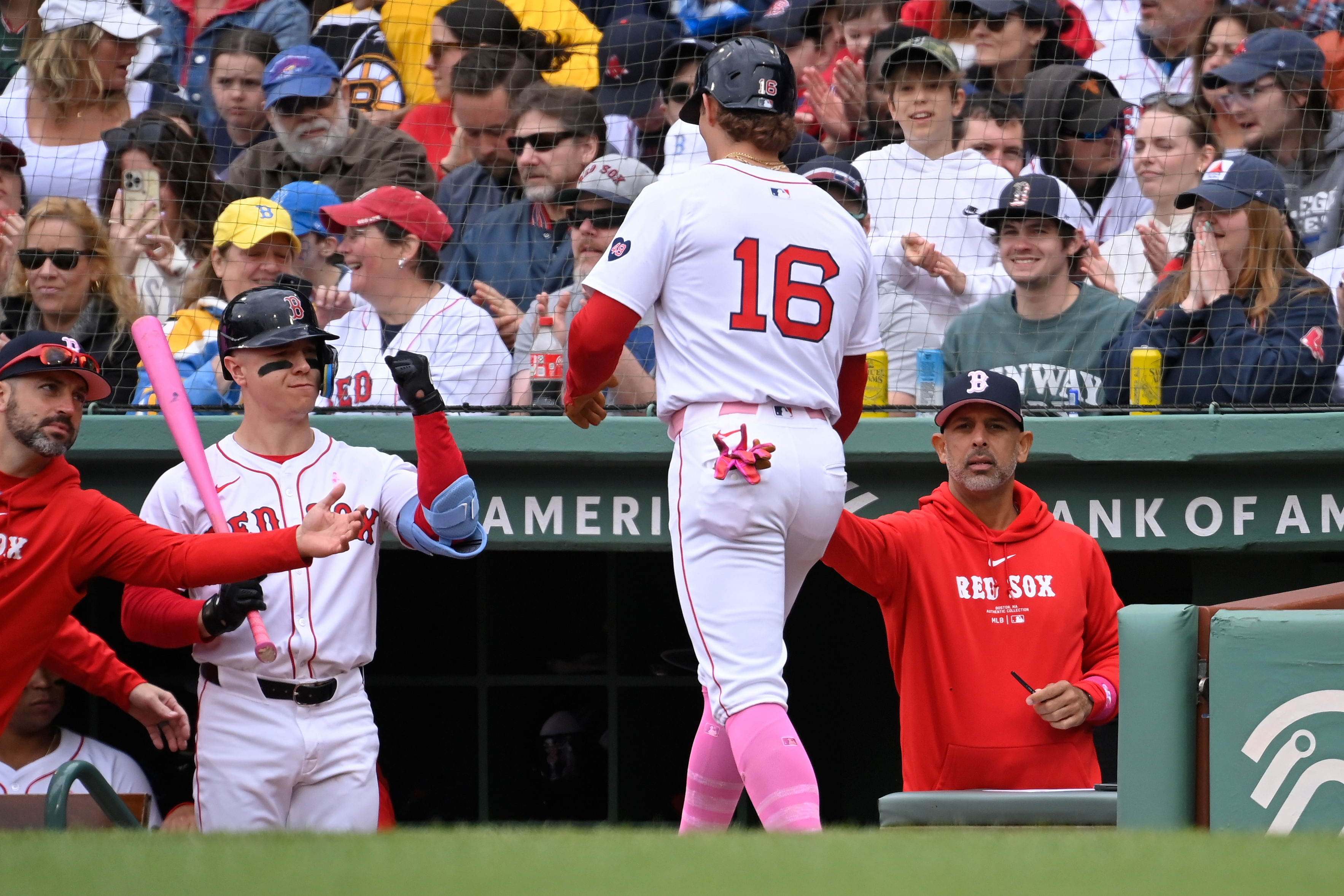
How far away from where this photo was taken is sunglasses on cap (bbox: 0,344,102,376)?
154 inches

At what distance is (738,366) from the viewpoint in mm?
3256

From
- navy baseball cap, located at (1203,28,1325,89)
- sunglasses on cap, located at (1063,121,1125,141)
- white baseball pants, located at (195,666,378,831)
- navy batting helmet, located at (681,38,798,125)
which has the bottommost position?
white baseball pants, located at (195,666,378,831)

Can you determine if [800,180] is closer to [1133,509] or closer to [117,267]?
[1133,509]

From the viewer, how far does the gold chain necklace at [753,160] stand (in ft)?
11.1

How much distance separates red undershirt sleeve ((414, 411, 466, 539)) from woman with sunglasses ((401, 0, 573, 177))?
3.11m

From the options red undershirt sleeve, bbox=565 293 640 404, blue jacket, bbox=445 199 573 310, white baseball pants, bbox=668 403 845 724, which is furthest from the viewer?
blue jacket, bbox=445 199 573 310

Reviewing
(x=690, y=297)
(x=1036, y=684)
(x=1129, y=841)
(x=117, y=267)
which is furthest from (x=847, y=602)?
(x=1129, y=841)

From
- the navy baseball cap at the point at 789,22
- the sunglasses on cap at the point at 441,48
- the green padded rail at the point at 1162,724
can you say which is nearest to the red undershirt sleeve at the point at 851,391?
the green padded rail at the point at 1162,724

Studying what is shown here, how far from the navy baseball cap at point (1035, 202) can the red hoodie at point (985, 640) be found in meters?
1.69

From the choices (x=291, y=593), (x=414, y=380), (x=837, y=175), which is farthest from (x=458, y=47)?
(x=291, y=593)

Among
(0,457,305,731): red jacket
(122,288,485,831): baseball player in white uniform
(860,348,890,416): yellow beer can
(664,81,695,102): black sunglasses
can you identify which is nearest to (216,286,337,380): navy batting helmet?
(122,288,485,831): baseball player in white uniform

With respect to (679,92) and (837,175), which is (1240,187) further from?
(679,92)

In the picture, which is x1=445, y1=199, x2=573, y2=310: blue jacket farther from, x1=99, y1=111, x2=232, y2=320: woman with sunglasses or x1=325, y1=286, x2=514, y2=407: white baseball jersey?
x1=99, y1=111, x2=232, y2=320: woman with sunglasses

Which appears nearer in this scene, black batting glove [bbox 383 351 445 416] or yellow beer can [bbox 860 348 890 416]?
black batting glove [bbox 383 351 445 416]
